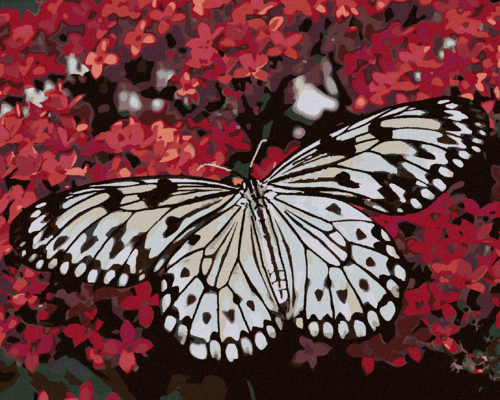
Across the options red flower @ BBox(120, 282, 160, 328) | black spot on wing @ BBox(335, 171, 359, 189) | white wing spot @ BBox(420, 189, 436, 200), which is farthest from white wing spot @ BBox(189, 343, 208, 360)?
white wing spot @ BBox(420, 189, 436, 200)

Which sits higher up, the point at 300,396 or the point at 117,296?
the point at 117,296

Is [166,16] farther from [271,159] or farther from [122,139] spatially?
[271,159]

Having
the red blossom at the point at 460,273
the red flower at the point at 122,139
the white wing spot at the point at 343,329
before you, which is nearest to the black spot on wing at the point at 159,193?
the red flower at the point at 122,139

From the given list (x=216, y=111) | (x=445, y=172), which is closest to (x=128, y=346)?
(x=216, y=111)

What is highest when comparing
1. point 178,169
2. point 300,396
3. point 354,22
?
point 354,22

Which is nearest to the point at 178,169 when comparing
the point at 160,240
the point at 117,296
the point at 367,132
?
the point at 160,240

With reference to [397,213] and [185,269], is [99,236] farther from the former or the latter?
[397,213]

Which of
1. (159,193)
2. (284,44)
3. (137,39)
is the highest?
(137,39)
